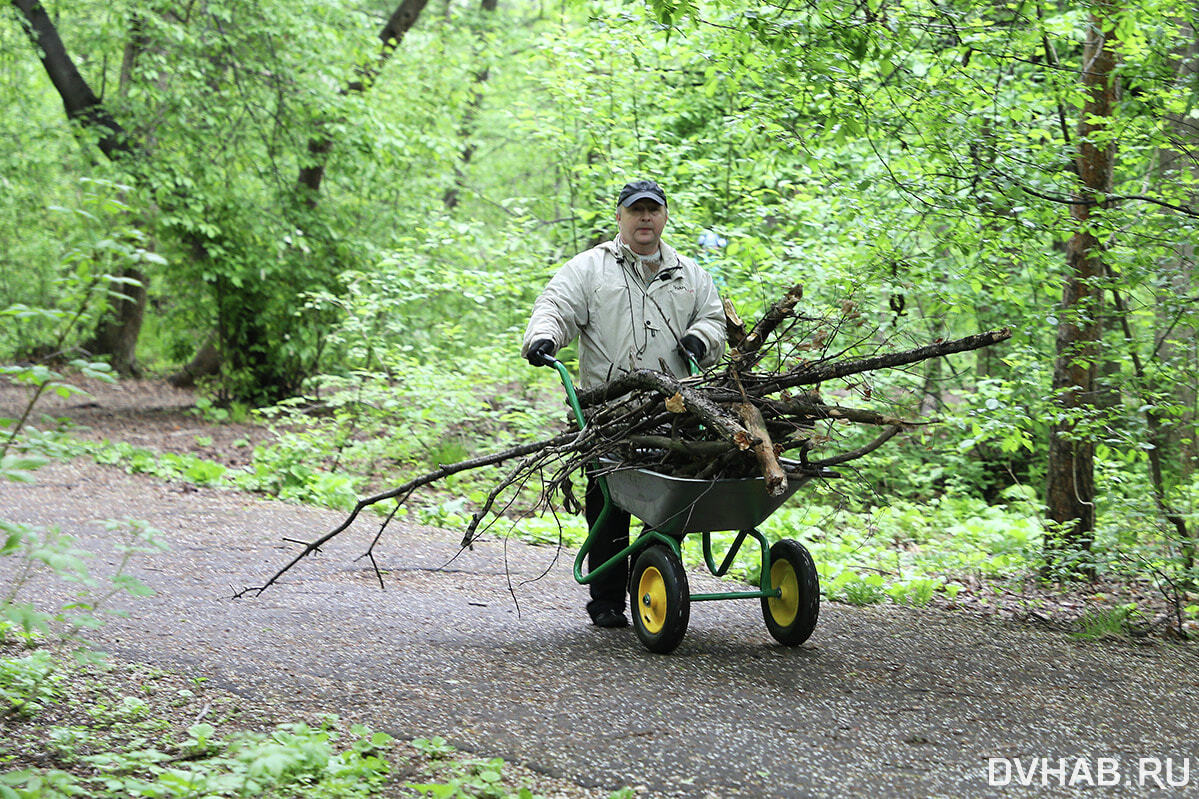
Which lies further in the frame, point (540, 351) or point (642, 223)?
point (642, 223)

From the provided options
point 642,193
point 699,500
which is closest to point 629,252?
point 642,193

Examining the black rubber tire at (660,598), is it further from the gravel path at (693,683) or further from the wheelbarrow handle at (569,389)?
the wheelbarrow handle at (569,389)

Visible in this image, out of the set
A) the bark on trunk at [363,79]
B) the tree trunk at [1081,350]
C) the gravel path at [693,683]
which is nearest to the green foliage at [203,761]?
the gravel path at [693,683]

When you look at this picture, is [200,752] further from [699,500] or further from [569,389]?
[569,389]

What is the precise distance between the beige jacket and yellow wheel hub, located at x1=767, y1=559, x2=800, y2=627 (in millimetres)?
1038

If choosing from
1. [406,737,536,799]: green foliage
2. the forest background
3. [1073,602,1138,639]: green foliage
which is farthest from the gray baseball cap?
[1073,602,1138,639]: green foliage

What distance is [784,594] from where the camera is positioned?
4613 mm

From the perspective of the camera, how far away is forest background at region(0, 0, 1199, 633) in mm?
5426

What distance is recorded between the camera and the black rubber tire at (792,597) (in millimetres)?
4430

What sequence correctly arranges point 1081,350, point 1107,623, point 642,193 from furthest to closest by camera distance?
point 1081,350, point 1107,623, point 642,193

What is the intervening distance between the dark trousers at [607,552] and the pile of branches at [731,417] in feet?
1.44

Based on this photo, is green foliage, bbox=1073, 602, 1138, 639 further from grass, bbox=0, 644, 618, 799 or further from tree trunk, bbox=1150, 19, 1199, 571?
grass, bbox=0, 644, 618, 799

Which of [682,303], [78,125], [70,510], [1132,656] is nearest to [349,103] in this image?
[78,125]

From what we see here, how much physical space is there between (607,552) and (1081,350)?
309 cm
